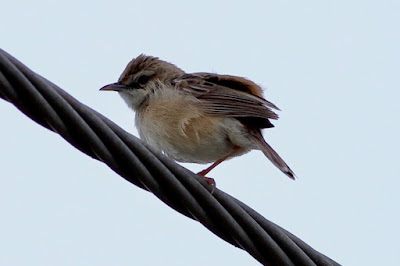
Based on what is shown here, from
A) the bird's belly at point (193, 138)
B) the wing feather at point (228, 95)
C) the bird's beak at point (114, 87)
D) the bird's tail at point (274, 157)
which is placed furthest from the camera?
the bird's beak at point (114, 87)

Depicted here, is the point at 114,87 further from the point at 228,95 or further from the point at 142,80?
the point at 228,95

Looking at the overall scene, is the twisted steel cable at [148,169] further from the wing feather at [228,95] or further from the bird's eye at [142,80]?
the bird's eye at [142,80]

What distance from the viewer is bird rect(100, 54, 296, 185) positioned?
668 centimetres

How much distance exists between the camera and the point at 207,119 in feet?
22.3

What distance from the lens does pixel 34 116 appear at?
12.0ft

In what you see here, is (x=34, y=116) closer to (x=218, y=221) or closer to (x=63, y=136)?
(x=63, y=136)

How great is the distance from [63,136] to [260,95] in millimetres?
3747

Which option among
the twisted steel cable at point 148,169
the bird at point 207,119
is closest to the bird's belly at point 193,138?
the bird at point 207,119

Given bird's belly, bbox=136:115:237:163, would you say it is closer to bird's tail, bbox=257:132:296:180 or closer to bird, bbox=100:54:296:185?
bird, bbox=100:54:296:185

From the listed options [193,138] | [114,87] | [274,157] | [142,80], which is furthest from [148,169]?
[114,87]

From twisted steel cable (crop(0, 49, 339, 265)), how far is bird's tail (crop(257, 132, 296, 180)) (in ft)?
5.94

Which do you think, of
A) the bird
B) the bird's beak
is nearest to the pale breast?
the bird

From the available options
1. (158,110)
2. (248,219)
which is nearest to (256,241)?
(248,219)

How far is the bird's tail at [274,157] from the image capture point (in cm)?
616
